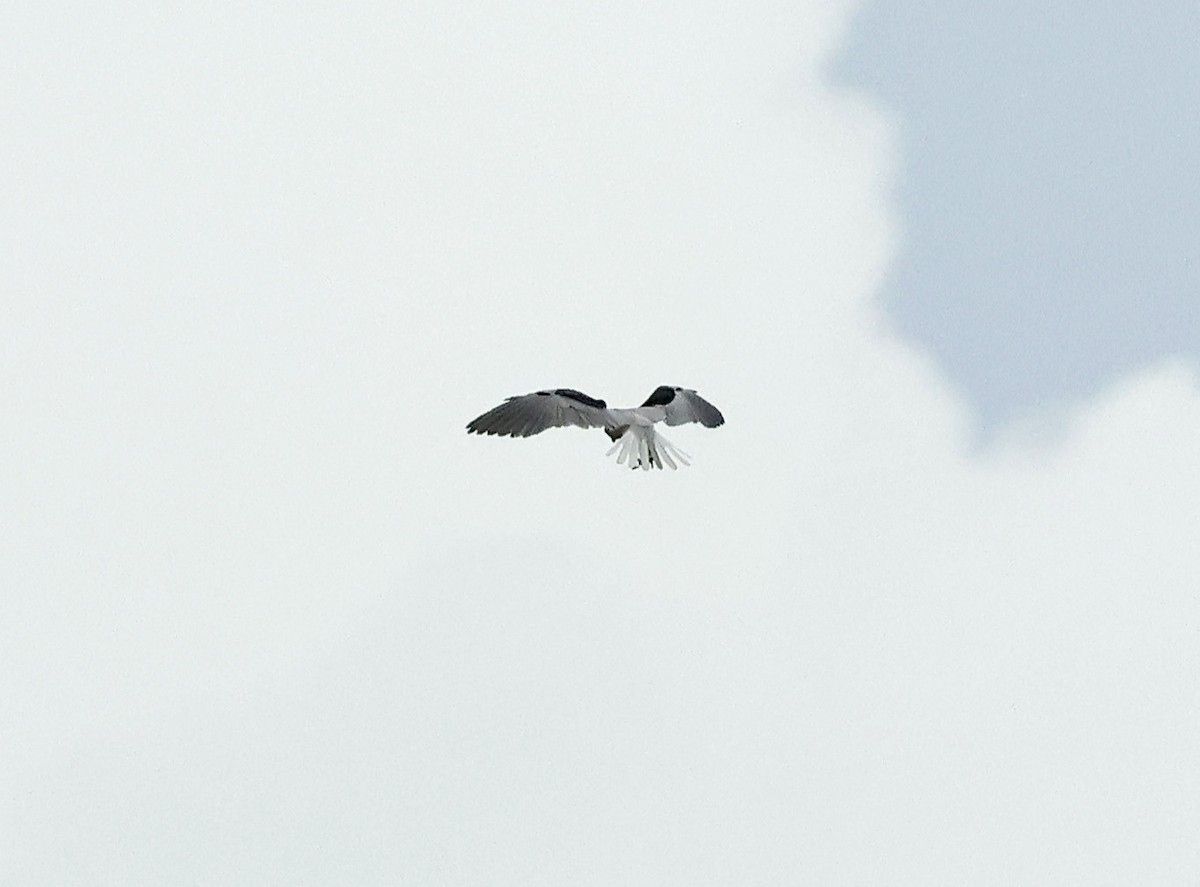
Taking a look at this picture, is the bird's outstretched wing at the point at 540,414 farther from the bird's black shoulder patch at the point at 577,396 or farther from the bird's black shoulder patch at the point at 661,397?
the bird's black shoulder patch at the point at 661,397

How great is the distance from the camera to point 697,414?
4781 centimetres

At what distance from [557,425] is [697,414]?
4.78m

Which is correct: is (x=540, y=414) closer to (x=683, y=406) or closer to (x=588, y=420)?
(x=588, y=420)

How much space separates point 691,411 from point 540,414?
4.86 m

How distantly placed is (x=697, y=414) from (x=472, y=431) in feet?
21.4

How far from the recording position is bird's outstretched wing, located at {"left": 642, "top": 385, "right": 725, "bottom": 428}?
47175 mm

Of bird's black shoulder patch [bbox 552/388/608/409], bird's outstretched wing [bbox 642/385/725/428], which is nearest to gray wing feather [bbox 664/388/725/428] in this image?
bird's outstretched wing [bbox 642/385/725/428]

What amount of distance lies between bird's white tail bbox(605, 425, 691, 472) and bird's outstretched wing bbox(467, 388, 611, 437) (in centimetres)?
63

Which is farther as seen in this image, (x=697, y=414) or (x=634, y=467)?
(x=697, y=414)

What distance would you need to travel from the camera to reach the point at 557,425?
4425 cm

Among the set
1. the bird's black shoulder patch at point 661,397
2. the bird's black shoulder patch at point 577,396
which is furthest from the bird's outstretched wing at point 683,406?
the bird's black shoulder patch at point 577,396

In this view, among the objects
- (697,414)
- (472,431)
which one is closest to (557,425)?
(472,431)

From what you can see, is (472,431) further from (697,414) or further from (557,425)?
(697,414)

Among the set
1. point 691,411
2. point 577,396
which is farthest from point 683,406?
point 577,396
